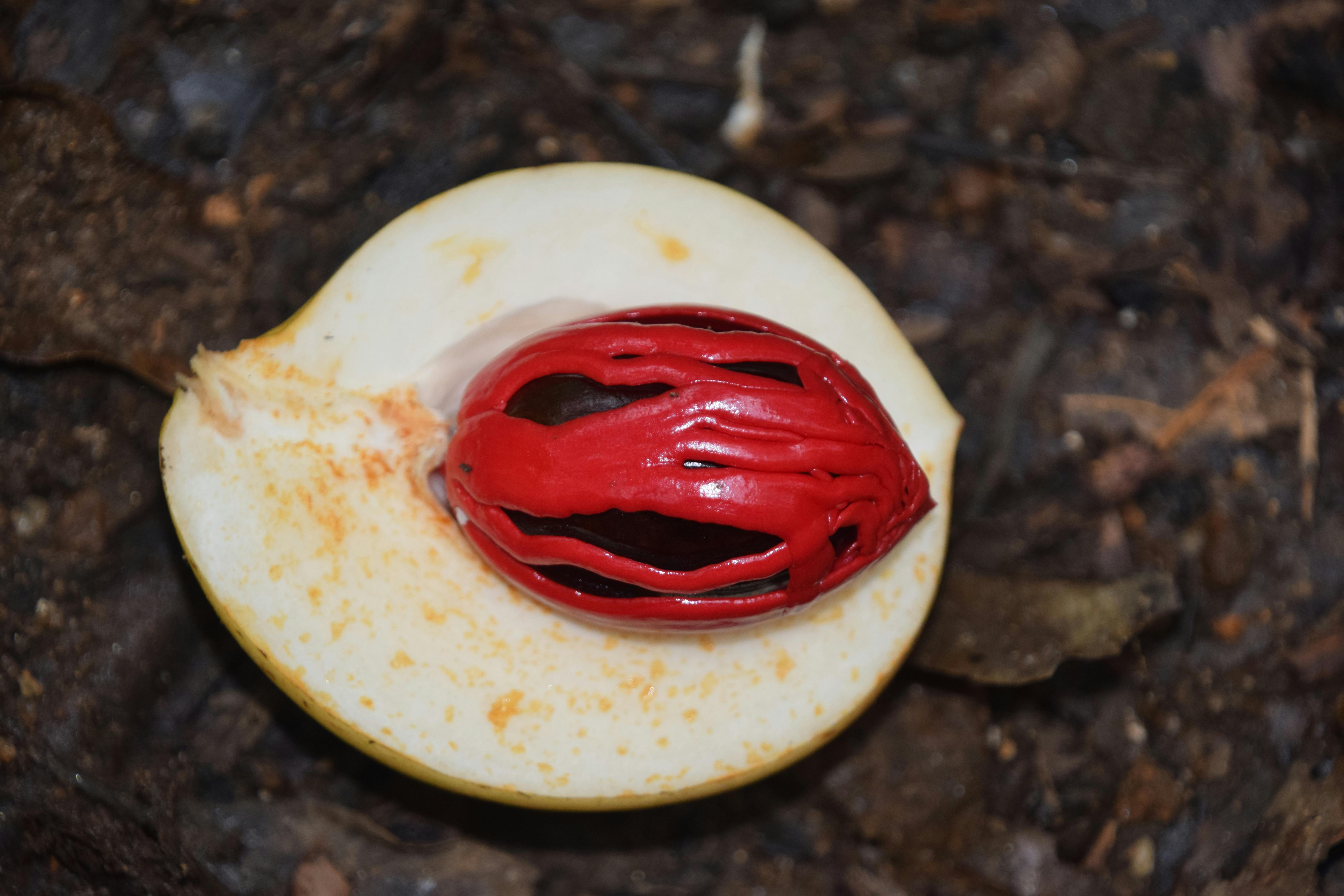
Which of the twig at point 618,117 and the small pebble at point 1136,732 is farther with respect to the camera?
the twig at point 618,117

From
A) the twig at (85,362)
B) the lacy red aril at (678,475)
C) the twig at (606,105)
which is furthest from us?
the twig at (606,105)

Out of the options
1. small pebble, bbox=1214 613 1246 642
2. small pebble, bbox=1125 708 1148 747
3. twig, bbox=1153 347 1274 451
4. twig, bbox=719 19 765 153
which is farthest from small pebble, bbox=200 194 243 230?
small pebble, bbox=1214 613 1246 642

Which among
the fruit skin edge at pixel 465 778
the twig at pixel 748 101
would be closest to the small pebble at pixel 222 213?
the fruit skin edge at pixel 465 778

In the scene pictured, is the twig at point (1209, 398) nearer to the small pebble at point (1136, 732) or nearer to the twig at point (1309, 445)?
the twig at point (1309, 445)

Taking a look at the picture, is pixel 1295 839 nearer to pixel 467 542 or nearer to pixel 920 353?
pixel 920 353

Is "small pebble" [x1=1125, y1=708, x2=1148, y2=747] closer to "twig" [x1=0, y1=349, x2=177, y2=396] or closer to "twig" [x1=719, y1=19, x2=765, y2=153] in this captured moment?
"twig" [x1=719, y1=19, x2=765, y2=153]

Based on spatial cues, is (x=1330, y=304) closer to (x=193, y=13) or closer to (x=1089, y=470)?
(x=1089, y=470)

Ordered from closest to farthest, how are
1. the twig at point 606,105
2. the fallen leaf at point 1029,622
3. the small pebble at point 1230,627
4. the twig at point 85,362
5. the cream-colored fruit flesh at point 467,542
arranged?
the cream-colored fruit flesh at point 467,542
the twig at point 85,362
the fallen leaf at point 1029,622
the small pebble at point 1230,627
the twig at point 606,105
